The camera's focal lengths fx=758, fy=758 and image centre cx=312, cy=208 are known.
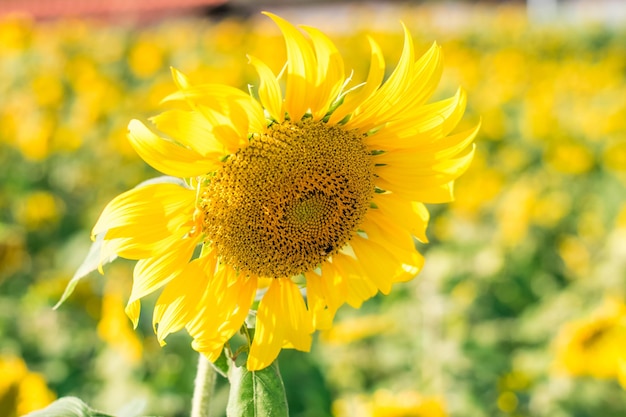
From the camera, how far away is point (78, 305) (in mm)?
2688

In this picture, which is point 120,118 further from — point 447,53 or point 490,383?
point 447,53

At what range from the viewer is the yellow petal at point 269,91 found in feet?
3.14

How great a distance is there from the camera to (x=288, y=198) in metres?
1.08

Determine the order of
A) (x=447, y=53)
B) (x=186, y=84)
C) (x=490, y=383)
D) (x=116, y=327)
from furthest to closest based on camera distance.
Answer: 1. (x=447, y=53)
2. (x=490, y=383)
3. (x=116, y=327)
4. (x=186, y=84)

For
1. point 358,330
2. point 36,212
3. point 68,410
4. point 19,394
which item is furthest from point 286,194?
point 36,212

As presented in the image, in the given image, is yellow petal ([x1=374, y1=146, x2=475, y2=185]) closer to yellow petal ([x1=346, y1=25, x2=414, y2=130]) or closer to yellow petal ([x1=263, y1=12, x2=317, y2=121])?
yellow petal ([x1=346, y1=25, x2=414, y2=130])

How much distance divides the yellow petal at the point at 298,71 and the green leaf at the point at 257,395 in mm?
354

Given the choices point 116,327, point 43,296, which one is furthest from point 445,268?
point 43,296

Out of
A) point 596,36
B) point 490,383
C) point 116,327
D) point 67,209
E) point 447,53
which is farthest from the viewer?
point 596,36

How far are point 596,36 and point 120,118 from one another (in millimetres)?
6785

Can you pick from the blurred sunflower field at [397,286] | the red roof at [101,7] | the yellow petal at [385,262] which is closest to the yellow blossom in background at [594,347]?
the blurred sunflower field at [397,286]

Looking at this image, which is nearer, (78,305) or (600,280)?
(78,305)

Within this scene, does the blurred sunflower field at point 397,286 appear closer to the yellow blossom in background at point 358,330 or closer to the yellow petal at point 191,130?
the yellow blossom in background at point 358,330

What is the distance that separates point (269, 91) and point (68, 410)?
48 centimetres
